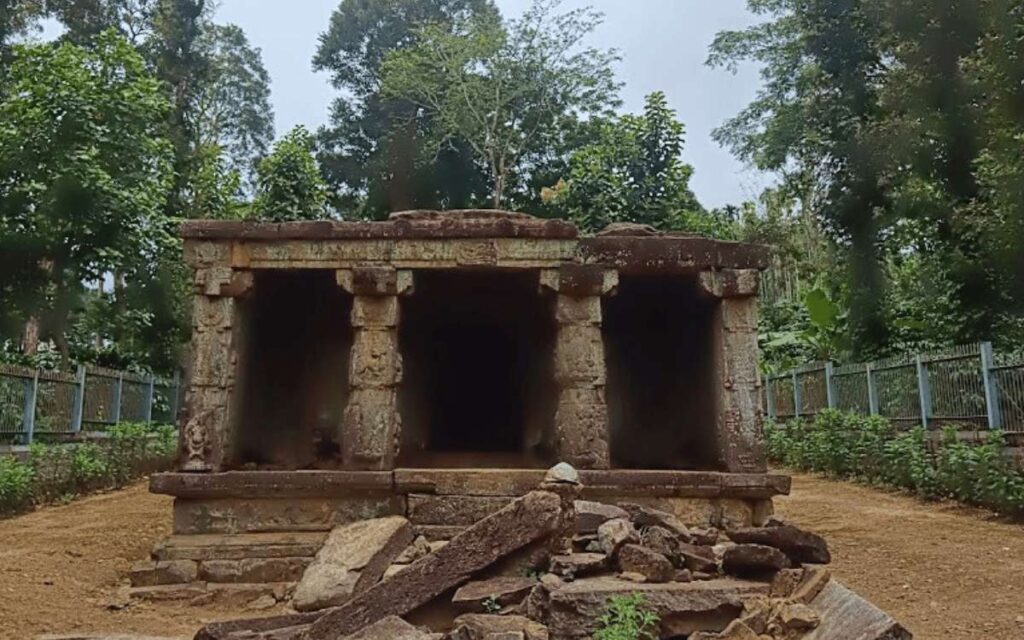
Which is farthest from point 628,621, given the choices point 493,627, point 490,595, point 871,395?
point 871,395

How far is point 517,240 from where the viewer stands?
809 centimetres

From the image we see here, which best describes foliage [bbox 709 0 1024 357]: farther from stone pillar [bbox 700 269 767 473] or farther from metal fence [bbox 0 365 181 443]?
metal fence [bbox 0 365 181 443]

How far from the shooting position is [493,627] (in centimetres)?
459

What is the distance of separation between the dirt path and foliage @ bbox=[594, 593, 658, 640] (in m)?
2.02

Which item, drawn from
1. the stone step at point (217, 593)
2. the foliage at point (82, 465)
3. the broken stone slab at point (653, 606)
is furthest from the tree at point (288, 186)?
the broken stone slab at point (653, 606)

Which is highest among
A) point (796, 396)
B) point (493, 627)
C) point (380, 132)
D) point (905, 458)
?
point (380, 132)

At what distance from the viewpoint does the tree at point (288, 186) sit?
19.3 m

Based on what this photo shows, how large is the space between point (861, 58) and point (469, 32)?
55.1 ft

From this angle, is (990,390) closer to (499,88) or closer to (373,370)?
(373,370)

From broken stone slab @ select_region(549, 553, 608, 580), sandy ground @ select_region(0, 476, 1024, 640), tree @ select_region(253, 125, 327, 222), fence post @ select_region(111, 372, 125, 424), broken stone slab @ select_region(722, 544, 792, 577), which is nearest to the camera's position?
broken stone slab @ select_region(549, 553, 608, 580)

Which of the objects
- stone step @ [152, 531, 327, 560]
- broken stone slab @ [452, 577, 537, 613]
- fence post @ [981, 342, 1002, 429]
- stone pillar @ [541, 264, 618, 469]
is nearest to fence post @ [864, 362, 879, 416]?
fence post @ [981, 342, 1002, 429]

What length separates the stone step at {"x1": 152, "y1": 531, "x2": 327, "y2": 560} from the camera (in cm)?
728

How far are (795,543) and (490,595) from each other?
209 cm

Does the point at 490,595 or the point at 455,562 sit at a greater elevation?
the point at 455,562
